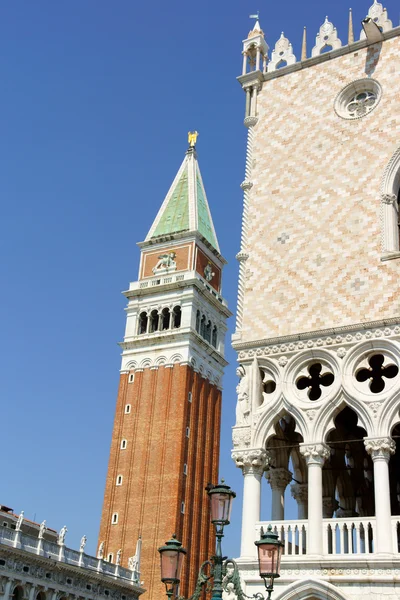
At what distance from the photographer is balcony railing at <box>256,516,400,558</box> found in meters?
13.6

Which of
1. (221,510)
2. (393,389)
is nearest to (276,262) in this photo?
(393,389)

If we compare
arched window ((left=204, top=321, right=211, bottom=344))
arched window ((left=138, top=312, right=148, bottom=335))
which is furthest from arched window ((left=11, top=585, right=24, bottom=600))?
arched window ((left=204, top=321, right=211, bottom=344))

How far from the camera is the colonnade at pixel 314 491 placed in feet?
44.5

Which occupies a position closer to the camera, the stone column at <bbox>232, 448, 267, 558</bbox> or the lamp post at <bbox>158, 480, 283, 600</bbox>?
the lamp post at <bbox>158, 480, 283, 600</bbox>

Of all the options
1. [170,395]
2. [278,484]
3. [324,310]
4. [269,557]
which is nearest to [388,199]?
[324,310]

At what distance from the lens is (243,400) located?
15.8 metres

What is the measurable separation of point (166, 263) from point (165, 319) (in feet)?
17.8

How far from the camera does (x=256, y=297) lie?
16781 mm

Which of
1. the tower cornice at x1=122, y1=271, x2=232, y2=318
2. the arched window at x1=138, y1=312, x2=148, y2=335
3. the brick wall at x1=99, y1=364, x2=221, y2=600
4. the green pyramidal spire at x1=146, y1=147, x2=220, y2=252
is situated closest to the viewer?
the brick wall at x1=99, y1=364, x2=221, y2=600

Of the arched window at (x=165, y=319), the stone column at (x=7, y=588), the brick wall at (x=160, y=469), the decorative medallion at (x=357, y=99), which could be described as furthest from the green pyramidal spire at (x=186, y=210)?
the decorative medallion at (x=357, y=99)

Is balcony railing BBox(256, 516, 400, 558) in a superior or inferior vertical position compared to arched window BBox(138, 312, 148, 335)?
inferior

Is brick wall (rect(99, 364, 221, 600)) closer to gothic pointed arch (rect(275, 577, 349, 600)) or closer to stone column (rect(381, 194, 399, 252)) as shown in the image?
gothic pointed arch (rect(275, 577, 349, 600))

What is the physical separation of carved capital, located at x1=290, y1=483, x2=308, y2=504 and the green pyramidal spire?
156ft

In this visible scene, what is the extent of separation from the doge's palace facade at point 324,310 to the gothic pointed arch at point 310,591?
22 mm
